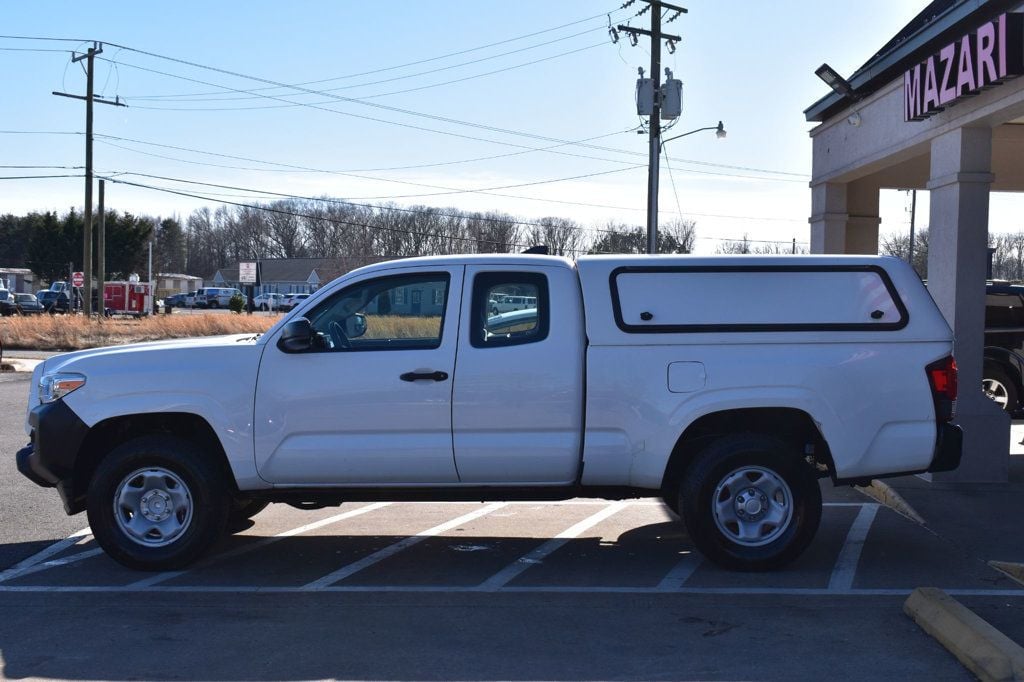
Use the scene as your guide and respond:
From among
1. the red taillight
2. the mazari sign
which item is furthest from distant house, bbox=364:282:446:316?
the mazari sign

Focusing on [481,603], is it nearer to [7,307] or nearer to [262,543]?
[262,543]

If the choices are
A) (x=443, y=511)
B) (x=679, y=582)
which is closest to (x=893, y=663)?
(x=679, y=582)

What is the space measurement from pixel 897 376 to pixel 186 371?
4.57 metres

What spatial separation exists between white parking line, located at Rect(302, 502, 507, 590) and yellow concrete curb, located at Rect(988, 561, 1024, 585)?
13.1 ft

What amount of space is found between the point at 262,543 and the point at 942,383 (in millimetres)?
4930

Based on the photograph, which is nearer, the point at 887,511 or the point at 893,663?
the point at 893,663

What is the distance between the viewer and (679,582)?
23.0ft

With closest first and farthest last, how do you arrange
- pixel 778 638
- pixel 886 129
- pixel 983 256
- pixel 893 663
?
pixel 893 663
pixel 778 638
pixel 983 256
pixel 886 129

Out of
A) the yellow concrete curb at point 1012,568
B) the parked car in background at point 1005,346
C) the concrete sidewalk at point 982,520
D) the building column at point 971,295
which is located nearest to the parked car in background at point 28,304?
the parked car in background at point 1005,346

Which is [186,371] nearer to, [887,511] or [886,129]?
[887,511]

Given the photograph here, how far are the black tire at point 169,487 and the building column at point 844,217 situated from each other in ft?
33.5

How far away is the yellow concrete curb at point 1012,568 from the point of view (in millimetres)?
6947

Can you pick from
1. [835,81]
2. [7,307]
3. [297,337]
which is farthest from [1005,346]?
[7,307]

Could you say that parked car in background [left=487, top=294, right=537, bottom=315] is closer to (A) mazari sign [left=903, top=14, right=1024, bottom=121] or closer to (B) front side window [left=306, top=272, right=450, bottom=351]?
(B) front side window [left=306, top=272, right=450, bottom=351]
